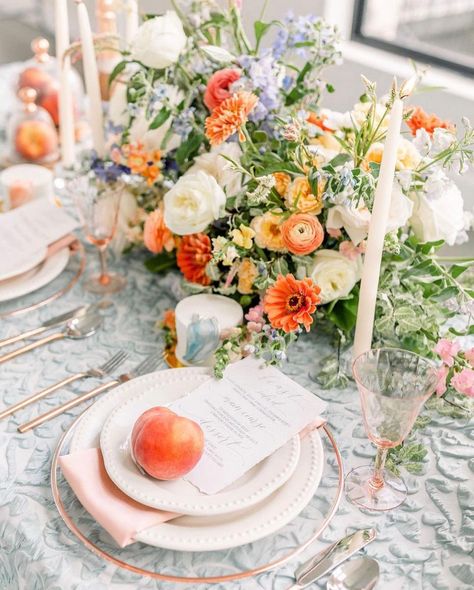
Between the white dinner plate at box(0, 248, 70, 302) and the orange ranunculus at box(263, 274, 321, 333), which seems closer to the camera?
the orange ranunculus at box(263, 274, 321, 333)

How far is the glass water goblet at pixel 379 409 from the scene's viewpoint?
2.68 feet

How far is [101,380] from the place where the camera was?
3.43 feet

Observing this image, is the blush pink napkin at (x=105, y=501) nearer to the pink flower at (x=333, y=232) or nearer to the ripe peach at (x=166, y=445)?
the ripe peach at (x=166, y=445)

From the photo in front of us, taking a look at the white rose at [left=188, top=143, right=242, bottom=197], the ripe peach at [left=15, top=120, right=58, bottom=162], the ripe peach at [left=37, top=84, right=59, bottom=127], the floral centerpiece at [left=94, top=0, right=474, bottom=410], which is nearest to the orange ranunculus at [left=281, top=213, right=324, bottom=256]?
the floral centerpiece at [left=94, top=0, right=474, bottom=410]

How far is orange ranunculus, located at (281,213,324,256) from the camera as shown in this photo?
980 millimetres

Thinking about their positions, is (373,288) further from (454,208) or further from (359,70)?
(359,70)

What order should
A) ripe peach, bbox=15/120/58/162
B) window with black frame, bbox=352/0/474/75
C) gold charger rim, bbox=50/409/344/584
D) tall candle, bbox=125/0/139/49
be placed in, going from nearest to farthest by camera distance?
gold charger rim, bbox=50/409/344/584 < tall candle, bbox=125/0/139/49 < ripe peach, bbox=15/120/58/162 < window with black frame, bbox=352/0/474/75

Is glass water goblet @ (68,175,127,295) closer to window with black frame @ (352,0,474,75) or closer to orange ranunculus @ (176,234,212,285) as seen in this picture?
orange ranunculus @ (176,234,212,285)

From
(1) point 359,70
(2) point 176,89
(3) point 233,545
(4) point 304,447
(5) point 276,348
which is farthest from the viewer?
(1) point 359,70

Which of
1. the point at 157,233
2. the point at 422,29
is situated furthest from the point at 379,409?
the point at 422,29

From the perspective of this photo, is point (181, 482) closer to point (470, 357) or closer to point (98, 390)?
point (98, 390)

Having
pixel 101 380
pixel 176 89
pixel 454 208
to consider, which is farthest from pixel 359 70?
pixel 101 380

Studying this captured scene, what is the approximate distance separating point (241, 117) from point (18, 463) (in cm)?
53

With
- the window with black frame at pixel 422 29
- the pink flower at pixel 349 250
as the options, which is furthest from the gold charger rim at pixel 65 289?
the window with black frame at pixel 422 29
